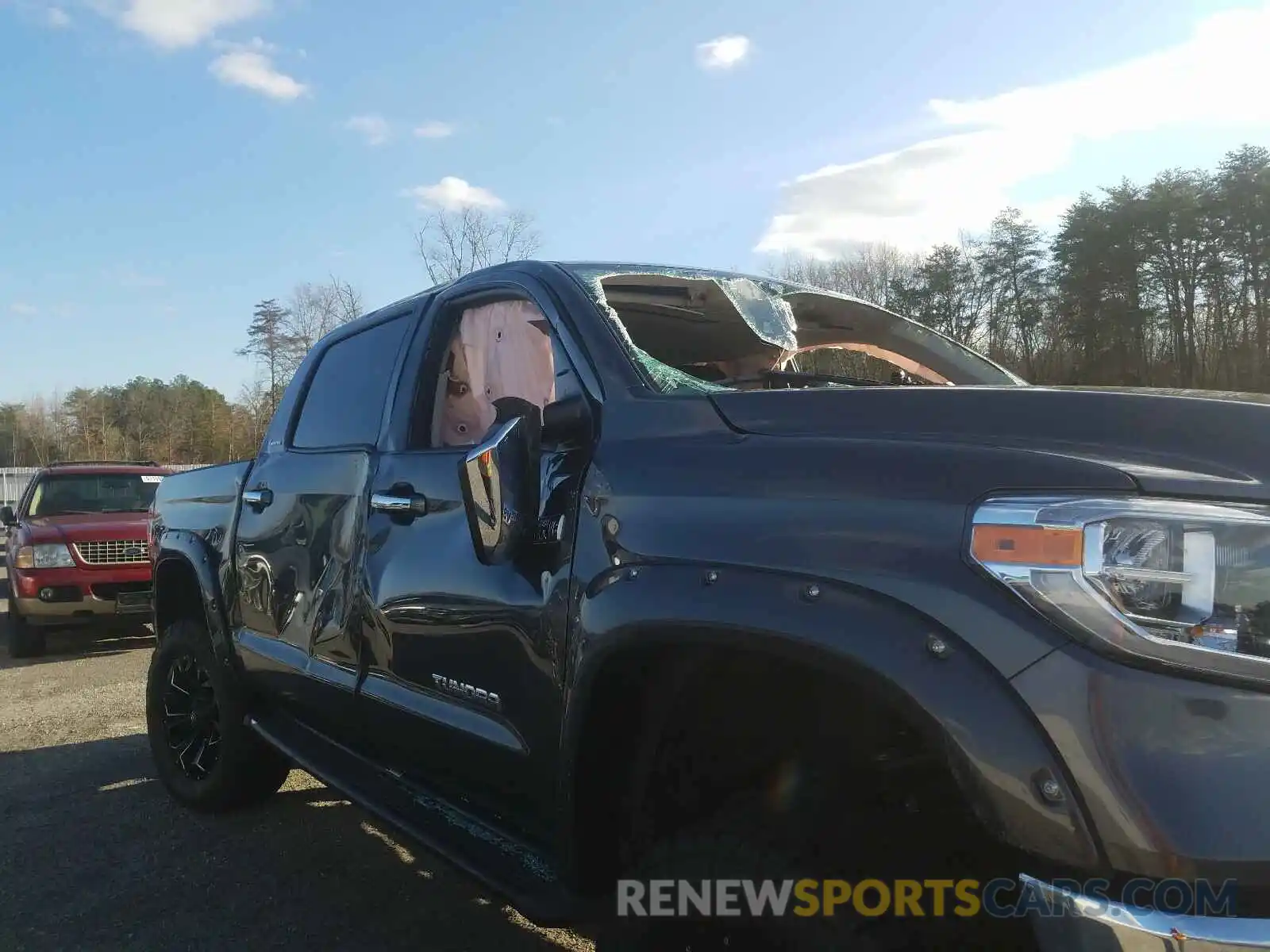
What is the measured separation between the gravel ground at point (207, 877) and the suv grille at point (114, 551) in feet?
12.6

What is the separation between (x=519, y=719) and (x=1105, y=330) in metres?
15.0

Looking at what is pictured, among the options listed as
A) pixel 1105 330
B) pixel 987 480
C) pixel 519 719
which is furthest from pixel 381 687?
pixel 1105 330

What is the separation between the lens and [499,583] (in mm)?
2355

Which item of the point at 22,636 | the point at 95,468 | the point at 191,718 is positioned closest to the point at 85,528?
the point at 22,636

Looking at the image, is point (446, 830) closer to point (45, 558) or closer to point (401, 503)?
point (401, 503)

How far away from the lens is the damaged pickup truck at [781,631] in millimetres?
1325

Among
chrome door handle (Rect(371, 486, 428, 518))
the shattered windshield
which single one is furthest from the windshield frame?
the shattered windshield

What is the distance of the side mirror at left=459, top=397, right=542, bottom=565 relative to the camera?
2.17 m

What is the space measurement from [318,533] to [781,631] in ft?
6.86

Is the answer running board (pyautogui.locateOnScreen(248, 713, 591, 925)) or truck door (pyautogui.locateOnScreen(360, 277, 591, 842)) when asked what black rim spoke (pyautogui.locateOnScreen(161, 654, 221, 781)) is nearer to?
running board (pyautogui.locateOnScreen(248, 713, 591, 925))

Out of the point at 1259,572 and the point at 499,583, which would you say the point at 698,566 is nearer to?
the point at 499,583

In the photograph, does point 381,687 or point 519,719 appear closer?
point 519,719

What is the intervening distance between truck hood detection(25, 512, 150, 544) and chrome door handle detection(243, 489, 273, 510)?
6.27 metres

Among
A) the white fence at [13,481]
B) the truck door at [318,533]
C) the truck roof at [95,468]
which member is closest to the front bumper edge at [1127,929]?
the truck door at [318,533]
